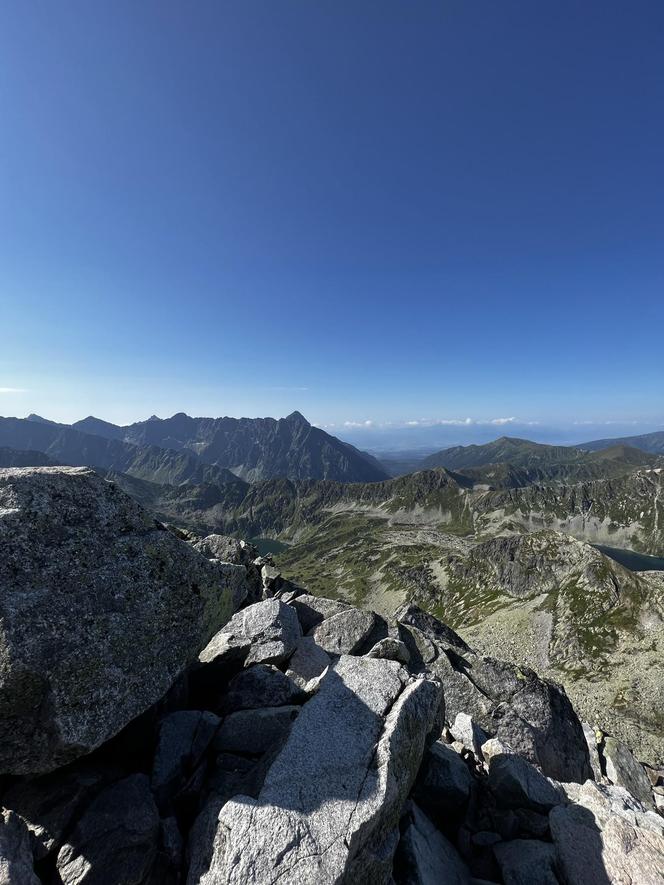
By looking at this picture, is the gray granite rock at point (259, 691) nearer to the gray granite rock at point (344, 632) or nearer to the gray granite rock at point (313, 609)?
the gray granite rock at point (344, 632)

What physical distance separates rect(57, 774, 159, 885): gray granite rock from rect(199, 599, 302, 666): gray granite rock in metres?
6.70

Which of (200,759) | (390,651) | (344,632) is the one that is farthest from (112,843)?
(344,632)

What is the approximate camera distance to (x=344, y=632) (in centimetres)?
2306

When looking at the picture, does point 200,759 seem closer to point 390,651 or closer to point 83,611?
point 83,611

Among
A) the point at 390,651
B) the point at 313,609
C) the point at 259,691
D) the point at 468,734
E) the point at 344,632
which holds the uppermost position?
the point at 259,691

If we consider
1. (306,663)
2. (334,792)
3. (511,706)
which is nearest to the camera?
(334,792)

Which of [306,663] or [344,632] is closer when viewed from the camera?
[306,663]

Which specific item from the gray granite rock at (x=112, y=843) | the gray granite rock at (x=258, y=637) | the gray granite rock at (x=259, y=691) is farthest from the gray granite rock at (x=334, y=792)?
the gray granite rock at (x=258, y=637)

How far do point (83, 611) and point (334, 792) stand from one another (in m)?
8.53

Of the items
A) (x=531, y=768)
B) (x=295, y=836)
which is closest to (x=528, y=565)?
(x=531, y=768)

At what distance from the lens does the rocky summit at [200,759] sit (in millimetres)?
9148

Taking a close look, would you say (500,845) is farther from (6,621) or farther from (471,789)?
(6,621)

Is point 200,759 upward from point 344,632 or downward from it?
upward

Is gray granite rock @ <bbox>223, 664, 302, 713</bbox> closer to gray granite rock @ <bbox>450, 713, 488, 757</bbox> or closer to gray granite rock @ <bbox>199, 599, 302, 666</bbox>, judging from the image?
gray granite rock @ <bbox>199, 599, 302, 666</bbox>
